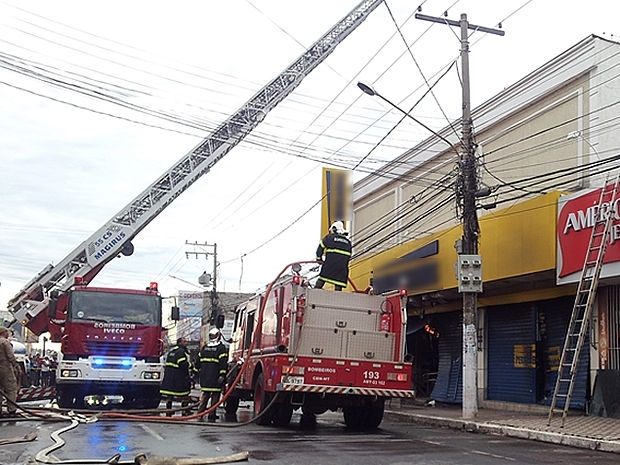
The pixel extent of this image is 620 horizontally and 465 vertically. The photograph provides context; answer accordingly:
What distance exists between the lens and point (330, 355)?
1273cm

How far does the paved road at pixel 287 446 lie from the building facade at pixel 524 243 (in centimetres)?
421

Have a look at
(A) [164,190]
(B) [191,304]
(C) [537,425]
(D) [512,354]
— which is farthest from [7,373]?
(B) [191,304]

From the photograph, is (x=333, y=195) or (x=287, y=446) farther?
(x=333, y=195)

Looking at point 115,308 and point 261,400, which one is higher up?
point 115,308

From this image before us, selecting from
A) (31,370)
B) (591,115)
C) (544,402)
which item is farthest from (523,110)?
(31,370)

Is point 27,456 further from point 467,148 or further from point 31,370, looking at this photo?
point 31,370

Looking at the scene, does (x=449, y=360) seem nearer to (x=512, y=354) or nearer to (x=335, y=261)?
(x=512, y=354)

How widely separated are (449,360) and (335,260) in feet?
28.5

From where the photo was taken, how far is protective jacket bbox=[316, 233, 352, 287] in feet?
44.6

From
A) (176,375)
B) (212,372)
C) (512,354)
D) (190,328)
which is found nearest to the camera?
(212,372)

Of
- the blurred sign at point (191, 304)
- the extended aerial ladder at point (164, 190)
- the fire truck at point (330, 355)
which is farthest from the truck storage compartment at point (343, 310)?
the blurred sign at point (191, 304)

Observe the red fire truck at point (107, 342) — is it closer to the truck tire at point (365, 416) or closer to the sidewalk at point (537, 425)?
the truck tire at point (365, 416)

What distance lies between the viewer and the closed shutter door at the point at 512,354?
1725 centimetres

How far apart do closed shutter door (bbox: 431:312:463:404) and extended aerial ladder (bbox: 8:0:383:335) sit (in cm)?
779
